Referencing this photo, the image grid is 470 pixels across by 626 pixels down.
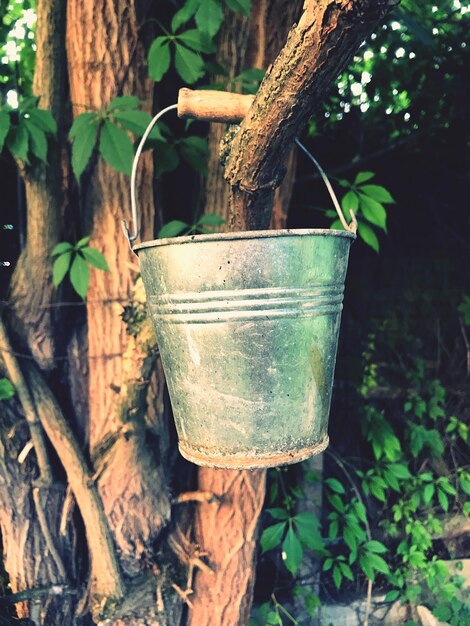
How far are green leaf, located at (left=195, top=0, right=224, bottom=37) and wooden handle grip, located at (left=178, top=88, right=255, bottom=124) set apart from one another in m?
0.44

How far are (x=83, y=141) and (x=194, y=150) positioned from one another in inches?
14.8

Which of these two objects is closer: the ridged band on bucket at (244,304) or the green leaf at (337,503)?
the ridged band on bucket at (244,304)

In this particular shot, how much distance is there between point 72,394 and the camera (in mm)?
2041

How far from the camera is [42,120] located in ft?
5.31

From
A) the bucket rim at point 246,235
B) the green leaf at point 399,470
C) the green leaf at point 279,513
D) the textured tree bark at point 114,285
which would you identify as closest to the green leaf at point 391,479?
the green leaf at point 399,470

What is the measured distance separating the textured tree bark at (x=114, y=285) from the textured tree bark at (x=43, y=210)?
49 millimetres

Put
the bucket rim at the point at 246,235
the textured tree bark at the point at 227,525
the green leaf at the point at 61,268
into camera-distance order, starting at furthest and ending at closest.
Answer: the textured tree bark at the point at 227,525 → the green leaf at the point at 61,268 → the bucket rim at the point at 246,235

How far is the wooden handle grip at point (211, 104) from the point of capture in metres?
1.12

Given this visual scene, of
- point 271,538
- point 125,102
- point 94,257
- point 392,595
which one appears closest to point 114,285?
point 94,257

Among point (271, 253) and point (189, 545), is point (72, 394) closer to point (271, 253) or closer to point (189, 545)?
point (189, 545)

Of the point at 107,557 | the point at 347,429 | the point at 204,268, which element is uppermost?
the point at 204,268

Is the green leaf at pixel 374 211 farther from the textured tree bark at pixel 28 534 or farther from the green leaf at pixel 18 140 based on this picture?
the textured tree bark at pixel 28 534

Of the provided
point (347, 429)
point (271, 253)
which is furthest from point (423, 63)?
point (271, 253)

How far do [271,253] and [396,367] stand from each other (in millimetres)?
1716
